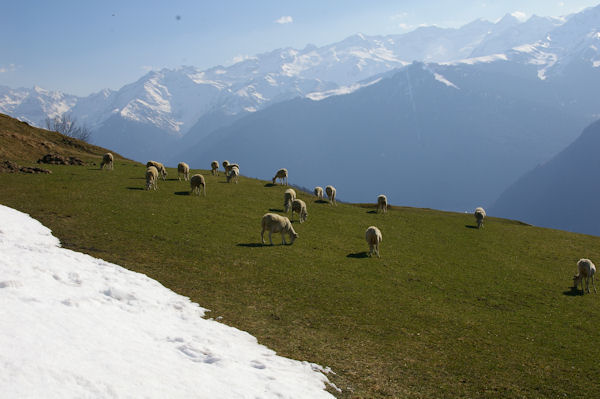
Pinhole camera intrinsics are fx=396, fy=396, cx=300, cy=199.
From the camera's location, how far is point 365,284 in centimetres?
2480

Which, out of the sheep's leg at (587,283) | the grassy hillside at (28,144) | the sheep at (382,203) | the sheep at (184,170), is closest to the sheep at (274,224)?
the sheep at (382,203)

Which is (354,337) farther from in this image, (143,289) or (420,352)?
(143,289)

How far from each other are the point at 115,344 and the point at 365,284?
15953 millimetres

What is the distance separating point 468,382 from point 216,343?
9.92 metres

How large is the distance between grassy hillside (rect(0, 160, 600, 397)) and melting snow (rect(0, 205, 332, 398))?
Answer: 1.76 m

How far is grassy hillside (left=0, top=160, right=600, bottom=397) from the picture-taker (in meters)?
16.3

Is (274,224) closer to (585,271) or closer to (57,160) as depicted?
(585,271)

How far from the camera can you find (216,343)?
1508cm

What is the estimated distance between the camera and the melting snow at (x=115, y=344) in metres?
9.82

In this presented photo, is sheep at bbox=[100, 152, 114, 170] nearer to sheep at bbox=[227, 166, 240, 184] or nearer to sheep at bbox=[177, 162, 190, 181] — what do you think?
sheep at bbox=[177, 162, 190, 181]

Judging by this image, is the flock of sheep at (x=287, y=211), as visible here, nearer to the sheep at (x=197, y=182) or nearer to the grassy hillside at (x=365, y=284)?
the sheep at (x=197, y=182)

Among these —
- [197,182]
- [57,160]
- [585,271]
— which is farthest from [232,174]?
[585,271]

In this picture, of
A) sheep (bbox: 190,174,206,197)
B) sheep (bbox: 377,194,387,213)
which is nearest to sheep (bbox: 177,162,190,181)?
sheep (bbox: 190,174,206,197)

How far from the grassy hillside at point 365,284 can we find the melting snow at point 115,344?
5.77ft
